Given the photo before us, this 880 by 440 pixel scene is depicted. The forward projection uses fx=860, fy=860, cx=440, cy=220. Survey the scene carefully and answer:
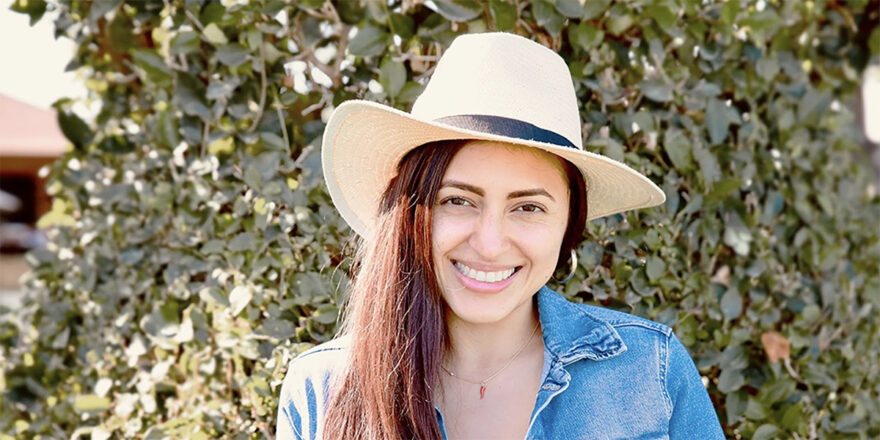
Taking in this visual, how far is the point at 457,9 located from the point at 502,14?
0.37 ft

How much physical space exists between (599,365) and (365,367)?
1.68 ft

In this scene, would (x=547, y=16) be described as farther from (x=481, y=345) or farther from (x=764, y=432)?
(x=764, y=432)

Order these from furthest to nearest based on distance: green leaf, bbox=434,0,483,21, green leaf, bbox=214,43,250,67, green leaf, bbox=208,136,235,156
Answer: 1. green leaf, bbox=208,136,235,156
2. green leaf, bbox=214,43,250,67
3. green leaf, bbox=434,0,483,21

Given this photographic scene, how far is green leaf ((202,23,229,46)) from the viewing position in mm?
2234

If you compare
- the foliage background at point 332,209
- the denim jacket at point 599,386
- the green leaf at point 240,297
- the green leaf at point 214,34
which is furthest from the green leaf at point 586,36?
the green leaf at point 240,297

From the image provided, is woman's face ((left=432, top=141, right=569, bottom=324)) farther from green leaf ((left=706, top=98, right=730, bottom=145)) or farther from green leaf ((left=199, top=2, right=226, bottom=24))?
green leaf ((left=199, top=2, right=226, bottom=24))

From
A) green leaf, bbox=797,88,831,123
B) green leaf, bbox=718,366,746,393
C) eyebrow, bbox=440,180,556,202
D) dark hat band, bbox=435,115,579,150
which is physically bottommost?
green leaf, bbox=718,366,746,393

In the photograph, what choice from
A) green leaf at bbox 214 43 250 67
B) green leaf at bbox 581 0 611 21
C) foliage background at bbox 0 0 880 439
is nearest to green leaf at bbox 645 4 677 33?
foliage background at bbox 0 0 880 439

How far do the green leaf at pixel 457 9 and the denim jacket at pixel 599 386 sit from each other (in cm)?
76

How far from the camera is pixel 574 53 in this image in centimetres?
223

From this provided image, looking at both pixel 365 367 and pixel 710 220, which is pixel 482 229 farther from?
pixel 710 220

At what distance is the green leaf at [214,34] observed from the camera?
2.23m

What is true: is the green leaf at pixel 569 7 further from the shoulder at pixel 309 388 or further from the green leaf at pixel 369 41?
the shoulder at pixel 309 388

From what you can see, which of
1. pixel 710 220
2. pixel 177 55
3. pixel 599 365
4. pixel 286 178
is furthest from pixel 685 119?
pixel 177 55
